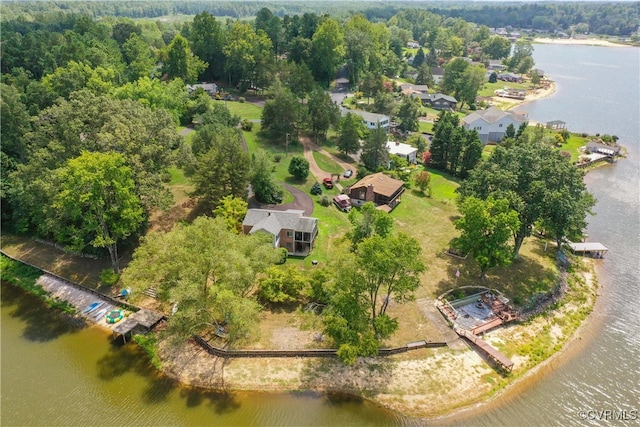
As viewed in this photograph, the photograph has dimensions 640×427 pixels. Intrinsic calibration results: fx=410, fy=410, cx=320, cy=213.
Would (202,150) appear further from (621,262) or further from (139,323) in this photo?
(621,262)

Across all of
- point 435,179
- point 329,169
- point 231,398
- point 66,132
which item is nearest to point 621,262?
point 435,179

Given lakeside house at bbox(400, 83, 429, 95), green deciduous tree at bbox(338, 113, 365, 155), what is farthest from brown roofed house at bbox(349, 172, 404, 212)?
lakeside house at bbox(400, 83, 429, 95)

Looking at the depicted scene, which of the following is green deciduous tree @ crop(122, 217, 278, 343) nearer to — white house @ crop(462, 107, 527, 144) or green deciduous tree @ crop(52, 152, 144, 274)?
green deciduous tree @ crop(52, 152, 144, 274)

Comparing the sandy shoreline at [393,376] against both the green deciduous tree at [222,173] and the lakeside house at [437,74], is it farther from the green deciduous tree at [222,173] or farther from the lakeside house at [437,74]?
the lakeside house at [437,74]

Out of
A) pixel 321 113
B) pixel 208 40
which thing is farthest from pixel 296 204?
pixel 208 40

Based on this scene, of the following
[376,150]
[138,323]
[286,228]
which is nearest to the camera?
[138,323]

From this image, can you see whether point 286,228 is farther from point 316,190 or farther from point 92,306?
point 92,306

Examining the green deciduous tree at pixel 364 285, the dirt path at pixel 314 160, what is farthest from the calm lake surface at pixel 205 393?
the dirt path at pixel 314 160
